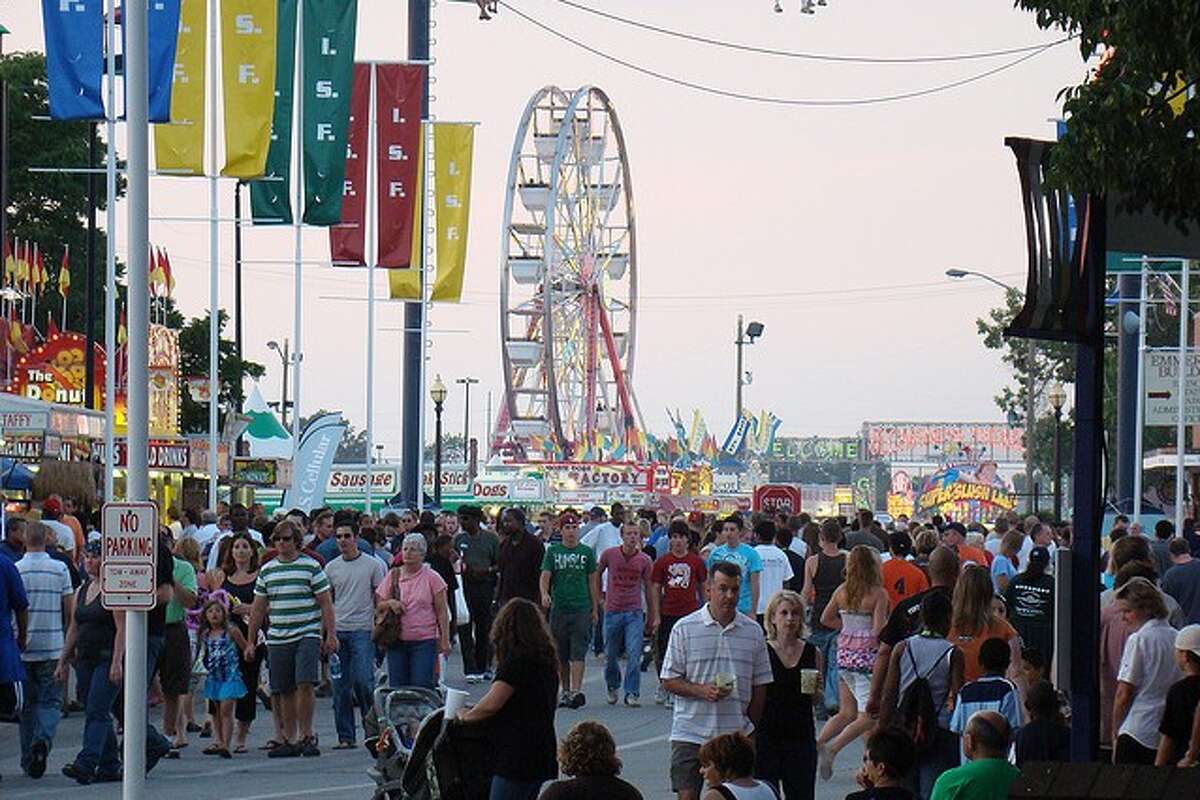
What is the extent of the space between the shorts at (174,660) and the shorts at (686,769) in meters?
7.42

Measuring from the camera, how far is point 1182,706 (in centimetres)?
1116

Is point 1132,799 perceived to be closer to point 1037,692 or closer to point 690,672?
point 1037,692

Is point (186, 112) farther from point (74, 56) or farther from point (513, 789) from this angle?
point (513, 789)

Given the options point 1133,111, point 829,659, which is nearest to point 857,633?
point 829,659

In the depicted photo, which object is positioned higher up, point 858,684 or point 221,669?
point 858,684

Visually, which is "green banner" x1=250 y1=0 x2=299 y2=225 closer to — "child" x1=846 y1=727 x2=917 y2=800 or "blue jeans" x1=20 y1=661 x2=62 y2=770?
"blue jeans" x1=20 y1=661 x2=62 y2=770

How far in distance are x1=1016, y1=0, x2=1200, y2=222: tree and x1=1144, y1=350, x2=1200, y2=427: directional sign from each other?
94.7ft

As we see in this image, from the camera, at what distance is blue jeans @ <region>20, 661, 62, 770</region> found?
17.3 m

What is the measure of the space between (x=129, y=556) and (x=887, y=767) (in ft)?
16.3

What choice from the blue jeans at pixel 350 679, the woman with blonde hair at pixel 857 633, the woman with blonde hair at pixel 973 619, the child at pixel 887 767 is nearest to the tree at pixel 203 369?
the blue jeans at pixel 350 679

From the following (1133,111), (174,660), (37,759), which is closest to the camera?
(1133,111)

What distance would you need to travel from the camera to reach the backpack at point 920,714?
1183 cm

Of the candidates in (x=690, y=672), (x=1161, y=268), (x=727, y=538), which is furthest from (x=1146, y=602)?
(x=1161, y=268)

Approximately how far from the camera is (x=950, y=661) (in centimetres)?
1209
